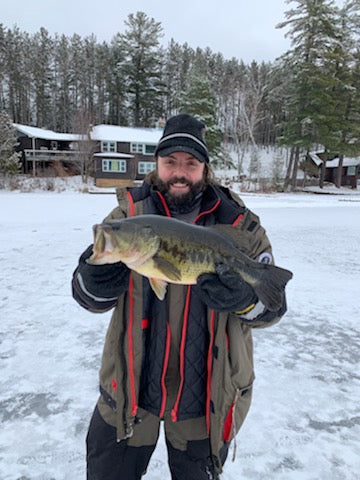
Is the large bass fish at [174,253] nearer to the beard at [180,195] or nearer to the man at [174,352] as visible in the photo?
the man at [174,352]

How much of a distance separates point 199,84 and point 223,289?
129ft

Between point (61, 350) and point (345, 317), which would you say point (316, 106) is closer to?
point (345, 317)

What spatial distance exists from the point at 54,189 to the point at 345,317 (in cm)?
2602

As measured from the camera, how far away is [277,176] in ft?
117

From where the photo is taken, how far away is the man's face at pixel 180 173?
192cm

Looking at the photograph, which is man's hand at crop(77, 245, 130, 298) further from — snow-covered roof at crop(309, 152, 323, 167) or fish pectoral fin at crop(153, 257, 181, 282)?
snow-covered roof at crop(309, 152, 323, 167)

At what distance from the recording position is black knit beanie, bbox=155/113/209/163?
6.32ft

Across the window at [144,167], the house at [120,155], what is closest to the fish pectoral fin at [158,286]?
the house at [120,155]

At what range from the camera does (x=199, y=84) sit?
122ft

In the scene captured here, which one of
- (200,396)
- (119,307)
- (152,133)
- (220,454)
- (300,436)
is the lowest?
(300,436)

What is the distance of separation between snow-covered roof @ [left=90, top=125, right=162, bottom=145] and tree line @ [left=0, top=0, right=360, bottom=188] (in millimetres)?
1813

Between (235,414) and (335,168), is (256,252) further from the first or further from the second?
(335,168)

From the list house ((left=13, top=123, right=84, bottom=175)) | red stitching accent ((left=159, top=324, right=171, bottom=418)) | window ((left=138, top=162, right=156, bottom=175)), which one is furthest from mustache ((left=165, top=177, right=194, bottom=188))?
window ((left=138, top=162, right=156, bottom=175))

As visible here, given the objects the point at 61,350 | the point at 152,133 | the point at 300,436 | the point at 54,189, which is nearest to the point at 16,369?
the point at 61,350
